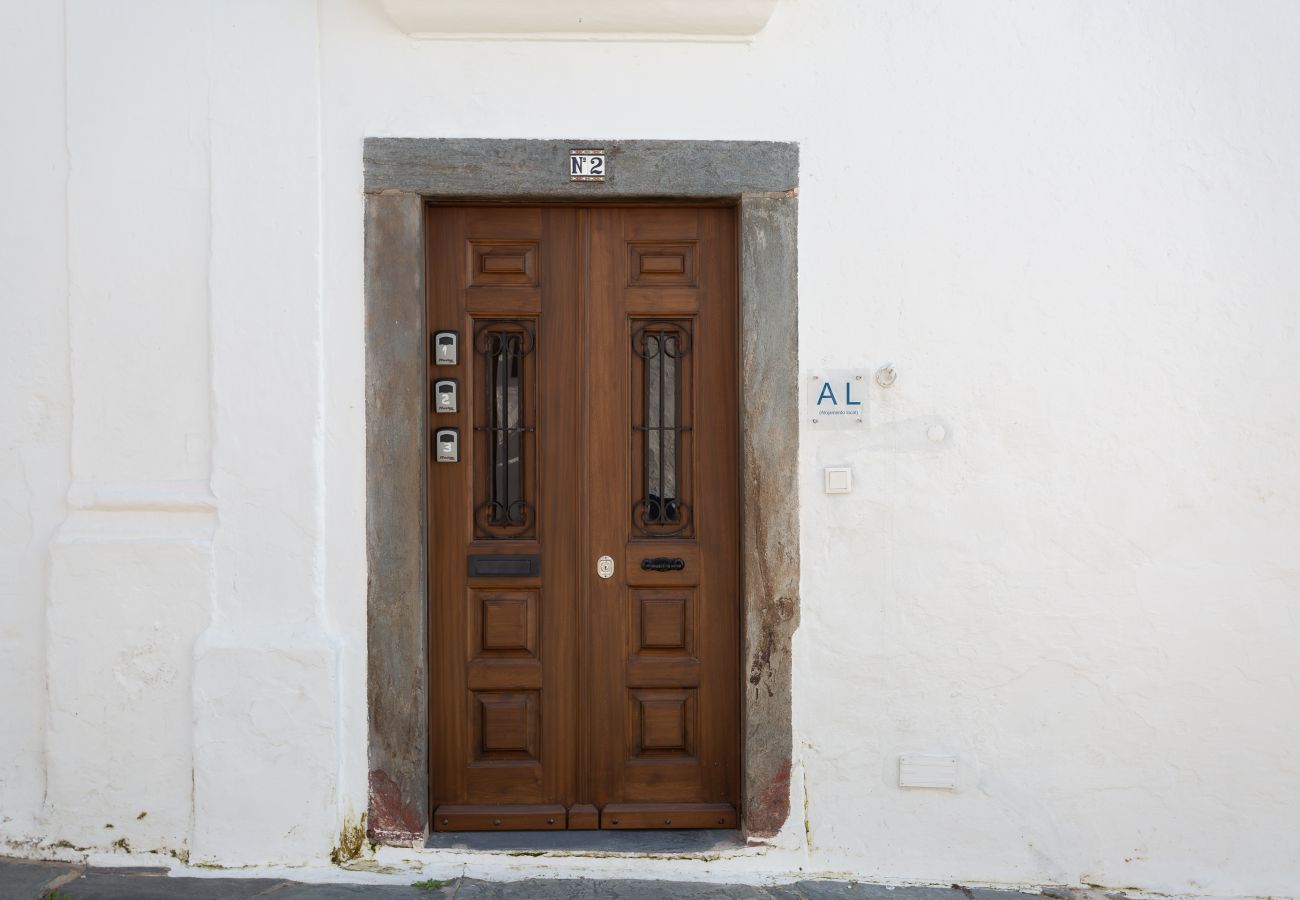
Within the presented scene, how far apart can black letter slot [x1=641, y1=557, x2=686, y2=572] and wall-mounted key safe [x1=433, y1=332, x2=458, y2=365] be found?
1130 millimetres

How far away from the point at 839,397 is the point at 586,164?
1359 mm

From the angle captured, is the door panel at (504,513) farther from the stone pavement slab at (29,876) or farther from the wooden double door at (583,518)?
the stone pavement slab at (29,876)

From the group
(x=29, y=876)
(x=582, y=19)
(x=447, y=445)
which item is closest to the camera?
(x=29, y=876)

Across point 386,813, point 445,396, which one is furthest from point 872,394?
point 386,813

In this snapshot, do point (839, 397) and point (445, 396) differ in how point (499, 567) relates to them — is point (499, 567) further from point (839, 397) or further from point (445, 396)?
point (839, 397)

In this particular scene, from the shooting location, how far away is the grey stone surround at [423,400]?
3830 mm

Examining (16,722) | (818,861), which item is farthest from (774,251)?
(16,722)

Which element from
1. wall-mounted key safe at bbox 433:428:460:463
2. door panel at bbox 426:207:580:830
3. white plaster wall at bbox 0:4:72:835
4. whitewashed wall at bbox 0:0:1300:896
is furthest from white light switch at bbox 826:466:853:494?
white plaster wall at bbox 0:4:72:835

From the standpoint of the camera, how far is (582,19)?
3795 millimetres

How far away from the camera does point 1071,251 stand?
385 cm

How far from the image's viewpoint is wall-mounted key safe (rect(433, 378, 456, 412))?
3.94m

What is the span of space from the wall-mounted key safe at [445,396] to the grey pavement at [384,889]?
1818 mm

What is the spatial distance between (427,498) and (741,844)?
1863 mm

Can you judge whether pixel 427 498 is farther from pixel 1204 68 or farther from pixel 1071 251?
pixel 1204 68
